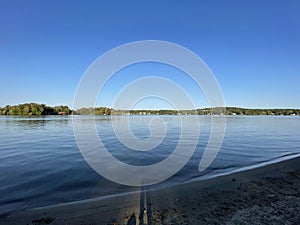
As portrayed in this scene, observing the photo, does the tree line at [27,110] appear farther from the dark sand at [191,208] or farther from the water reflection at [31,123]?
the dark sand at [191,208]

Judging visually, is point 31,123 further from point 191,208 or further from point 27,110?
point 27,110

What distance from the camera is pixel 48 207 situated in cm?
585

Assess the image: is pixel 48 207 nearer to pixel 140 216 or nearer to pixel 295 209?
pixel 140 216

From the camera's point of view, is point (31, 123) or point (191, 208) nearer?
point (191, 208)

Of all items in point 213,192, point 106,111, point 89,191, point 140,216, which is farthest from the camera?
point 106,111

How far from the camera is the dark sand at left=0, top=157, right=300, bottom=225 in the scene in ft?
15.4

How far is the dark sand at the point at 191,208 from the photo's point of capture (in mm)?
4707

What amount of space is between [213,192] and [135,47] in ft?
36.0

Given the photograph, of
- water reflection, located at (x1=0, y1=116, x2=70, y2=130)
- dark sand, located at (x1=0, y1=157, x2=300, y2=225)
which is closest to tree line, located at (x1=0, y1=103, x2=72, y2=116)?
water reflection, located at (x1=0, y1=116, x2=70, y2=130)

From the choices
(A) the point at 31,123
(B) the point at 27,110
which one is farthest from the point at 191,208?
(B) the point at 27,110

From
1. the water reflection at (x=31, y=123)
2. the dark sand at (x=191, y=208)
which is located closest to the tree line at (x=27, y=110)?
the water reflection at (x=31, y=123)

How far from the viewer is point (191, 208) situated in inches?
209

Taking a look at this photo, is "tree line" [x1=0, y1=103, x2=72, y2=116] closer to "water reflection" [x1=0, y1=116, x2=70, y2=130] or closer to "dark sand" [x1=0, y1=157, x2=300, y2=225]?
"water reflection" [x1=0, y1=116, x2=70, y2=130]

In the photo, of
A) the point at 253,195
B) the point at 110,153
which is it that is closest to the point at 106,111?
the point at 110,153
